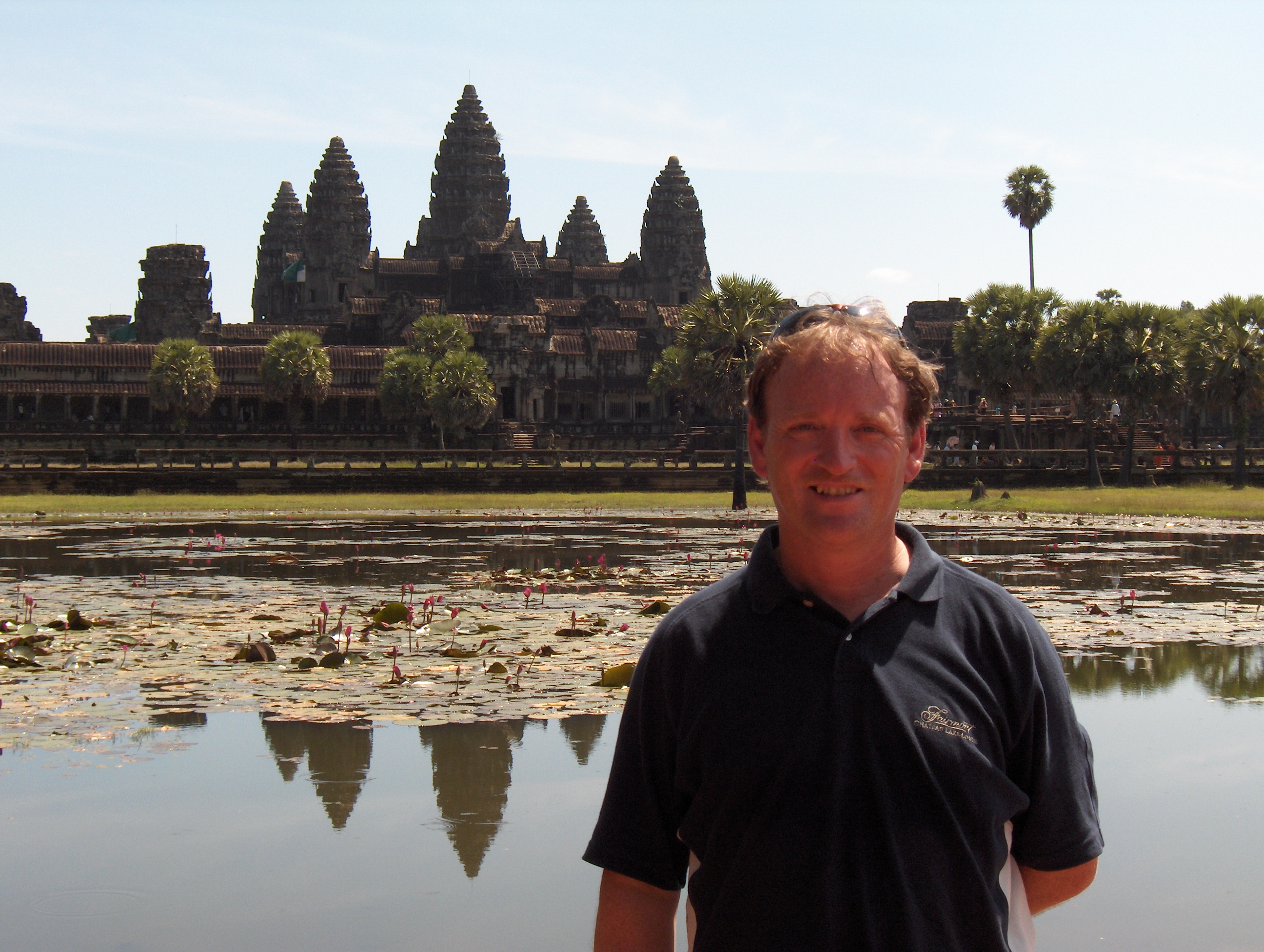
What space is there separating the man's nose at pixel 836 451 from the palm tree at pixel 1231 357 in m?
47.7

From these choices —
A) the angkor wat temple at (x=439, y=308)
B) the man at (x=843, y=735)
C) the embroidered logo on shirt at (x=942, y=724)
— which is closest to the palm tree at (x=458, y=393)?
the angkor wat temple at (x=439, y=308)

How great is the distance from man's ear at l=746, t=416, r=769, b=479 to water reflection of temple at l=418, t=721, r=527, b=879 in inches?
137

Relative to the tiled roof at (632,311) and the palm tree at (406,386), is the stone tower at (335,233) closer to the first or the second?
the tiled roof at (632,311)

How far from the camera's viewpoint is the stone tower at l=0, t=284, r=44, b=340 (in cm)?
8812

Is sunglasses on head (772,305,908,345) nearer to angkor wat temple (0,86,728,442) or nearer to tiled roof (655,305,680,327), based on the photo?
angkor wat temple (0,86,728,442)

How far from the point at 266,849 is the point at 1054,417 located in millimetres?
56477

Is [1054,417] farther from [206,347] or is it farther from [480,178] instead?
[480,178]

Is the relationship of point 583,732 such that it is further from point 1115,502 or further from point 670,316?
point 670,316

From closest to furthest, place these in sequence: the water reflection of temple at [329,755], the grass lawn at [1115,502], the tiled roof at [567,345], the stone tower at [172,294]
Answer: the water reflection of temple at [329,755] → the grass lawn at [1115,502] → the tiled roof at [567,345] → the stone tower at [172,294]

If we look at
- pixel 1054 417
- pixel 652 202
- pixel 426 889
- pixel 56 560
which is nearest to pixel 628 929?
pixel 426 889

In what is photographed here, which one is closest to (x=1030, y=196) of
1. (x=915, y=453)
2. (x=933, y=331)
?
(x=933, y=331)

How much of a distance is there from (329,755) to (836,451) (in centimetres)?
577

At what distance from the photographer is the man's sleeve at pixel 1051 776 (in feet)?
9.25

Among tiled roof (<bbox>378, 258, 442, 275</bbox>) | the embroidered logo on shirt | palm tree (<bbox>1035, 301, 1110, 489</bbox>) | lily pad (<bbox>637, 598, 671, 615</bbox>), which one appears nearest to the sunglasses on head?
the embroidered logo on shirt
